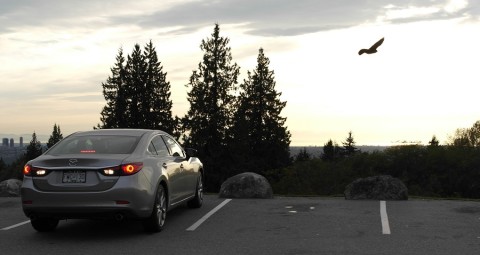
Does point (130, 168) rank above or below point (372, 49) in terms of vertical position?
below

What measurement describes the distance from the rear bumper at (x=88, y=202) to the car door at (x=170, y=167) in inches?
40.8

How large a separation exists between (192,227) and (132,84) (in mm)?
52115

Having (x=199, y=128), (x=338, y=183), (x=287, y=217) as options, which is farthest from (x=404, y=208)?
(x=199, y=128)

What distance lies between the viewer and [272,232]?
825cm

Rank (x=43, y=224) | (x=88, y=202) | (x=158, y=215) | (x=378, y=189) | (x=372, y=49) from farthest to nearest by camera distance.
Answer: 1. (x=378, y=189)
2. (x=372, y=49)
3. (x=43, y=224)
4. (x=158, y=215)
5. (x=88, y=202)

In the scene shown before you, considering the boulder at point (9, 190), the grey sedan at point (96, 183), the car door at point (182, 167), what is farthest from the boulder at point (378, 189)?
the boulder at point (9, 190)

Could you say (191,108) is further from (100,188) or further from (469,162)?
(100,188)

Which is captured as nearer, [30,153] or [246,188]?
[246,188]

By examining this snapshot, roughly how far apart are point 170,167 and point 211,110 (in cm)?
4580

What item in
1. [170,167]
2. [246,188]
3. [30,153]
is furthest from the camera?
[30,153]

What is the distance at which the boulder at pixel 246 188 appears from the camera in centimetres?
1266

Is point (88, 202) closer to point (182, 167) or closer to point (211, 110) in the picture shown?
point (182, 167)

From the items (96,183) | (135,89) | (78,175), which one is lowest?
(96,183)

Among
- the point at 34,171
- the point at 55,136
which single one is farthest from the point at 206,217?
the point at 55,136
